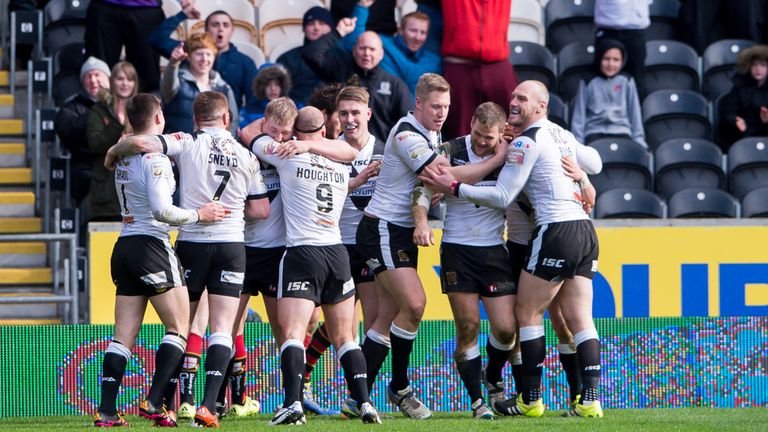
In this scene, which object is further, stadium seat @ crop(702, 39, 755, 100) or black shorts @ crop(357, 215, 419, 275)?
stadium seat @ crop(702, 39, 755, 100)

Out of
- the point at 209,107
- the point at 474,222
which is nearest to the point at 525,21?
the point at 474,222

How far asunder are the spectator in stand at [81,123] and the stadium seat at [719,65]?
6.71 metres

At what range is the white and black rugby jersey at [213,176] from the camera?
28.4 ft

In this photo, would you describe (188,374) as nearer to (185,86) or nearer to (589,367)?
(589,367)

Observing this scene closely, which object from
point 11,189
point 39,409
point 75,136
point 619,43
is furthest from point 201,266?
point 619,43

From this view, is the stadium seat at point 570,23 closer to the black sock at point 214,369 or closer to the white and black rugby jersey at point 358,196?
the white and black rugby jersey at point 358,196

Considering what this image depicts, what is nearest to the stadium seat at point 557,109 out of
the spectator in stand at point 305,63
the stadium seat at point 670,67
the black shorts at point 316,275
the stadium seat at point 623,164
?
the stadium seat at point 623,164

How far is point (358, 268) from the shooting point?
991 centimetres

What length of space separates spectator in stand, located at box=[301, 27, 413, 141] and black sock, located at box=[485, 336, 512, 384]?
375 centimetres

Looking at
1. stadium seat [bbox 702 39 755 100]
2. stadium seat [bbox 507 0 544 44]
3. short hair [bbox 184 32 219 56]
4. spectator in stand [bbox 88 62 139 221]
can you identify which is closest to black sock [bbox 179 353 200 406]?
spectator in stand [bbox 88 62 139 221]

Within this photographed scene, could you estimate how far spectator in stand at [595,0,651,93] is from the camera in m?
14.3

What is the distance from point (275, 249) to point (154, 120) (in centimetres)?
146

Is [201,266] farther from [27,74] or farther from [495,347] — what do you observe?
[27,74]

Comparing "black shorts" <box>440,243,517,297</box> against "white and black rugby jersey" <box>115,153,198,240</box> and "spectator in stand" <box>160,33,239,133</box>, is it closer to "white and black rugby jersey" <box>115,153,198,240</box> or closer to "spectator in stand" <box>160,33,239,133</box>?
"white and black rugby jersey" <box>115,153,198,240</box>
